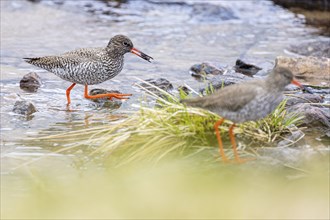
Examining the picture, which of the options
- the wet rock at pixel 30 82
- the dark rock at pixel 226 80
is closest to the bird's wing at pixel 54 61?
the wet rock at pixel 30 82

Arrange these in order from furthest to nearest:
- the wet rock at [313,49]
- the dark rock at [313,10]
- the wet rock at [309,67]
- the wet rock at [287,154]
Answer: the dark rock at [313,10]
the wet rock at [313,49]
the wet rock at [309,67]
the wet rock at [287,154]

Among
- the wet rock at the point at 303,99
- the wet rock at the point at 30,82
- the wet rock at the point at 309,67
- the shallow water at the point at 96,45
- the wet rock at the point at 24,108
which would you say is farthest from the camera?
the wet rock at the point at 309,67

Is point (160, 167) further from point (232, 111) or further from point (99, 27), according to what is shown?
point (99, 27)

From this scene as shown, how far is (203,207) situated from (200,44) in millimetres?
7779

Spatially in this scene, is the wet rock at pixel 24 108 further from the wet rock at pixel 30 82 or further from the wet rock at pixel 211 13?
the wet rock at pixel 211 13

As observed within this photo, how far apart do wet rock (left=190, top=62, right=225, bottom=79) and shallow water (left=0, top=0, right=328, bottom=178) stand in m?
0.16

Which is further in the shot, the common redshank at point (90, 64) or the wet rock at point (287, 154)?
the common redshank at point (90, 64)

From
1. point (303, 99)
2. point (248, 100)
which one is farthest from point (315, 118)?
point (248, 100)

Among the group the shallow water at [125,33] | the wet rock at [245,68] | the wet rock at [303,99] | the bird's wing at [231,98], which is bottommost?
the shallow water at [125,33]

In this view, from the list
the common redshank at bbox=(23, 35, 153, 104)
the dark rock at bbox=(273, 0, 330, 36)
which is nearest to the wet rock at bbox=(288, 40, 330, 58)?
the dark rock at bbox=(273, 0, 330, 36)

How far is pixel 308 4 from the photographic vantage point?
17.9 m

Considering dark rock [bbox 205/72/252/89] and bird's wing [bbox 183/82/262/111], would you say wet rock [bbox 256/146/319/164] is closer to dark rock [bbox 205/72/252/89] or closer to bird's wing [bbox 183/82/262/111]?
bird's wing [bbox 183/82/262/111]

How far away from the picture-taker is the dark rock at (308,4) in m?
17.7

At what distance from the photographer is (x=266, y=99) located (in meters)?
7.52
